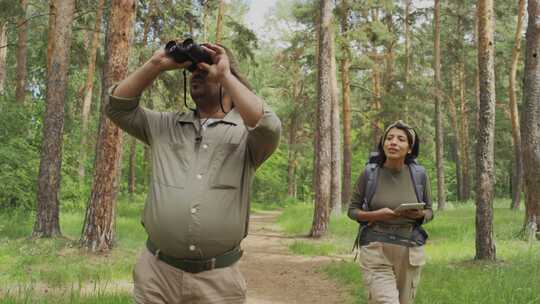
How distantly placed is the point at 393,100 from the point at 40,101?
50.5ft

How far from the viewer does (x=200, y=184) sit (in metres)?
2.65

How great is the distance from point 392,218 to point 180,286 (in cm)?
251

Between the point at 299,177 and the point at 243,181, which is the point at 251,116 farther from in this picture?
the point at 299,177

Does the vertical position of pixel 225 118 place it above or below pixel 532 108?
below

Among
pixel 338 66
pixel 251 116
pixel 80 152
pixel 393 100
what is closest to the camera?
pixel 251 116

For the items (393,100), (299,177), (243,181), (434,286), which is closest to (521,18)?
(393,100)

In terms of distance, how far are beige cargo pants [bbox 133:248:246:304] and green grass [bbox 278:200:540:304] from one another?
4459 mm

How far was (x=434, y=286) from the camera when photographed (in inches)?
288

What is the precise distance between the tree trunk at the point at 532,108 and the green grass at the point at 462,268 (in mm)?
1455

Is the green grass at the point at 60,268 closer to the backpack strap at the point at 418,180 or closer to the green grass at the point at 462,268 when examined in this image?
the backpack strap at the point at 418,180

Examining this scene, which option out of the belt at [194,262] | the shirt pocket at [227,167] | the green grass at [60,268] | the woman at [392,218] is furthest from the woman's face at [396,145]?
the green grass at [60,268]

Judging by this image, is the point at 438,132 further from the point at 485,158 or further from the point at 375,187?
the point at 375,187

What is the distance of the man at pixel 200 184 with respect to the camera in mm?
2594

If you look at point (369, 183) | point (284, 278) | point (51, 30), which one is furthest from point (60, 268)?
point (51, 30)
